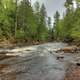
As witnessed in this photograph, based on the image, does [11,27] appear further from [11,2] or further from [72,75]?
[72,75]

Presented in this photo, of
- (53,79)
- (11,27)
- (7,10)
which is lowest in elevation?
(53,79)

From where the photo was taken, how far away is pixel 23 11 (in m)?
58.2

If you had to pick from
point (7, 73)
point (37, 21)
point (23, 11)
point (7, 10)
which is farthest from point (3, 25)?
point (7, 73)

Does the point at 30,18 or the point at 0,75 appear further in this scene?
the point at 30,18

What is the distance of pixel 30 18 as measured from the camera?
194 feet

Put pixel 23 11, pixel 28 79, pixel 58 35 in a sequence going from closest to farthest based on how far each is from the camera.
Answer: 1. pixel 28 79
2. pixel 23 11
3. pixel 58 35

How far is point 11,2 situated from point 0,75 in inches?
1492

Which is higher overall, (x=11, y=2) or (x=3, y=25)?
(x=11, y=2)

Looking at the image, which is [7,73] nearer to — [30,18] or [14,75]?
[14,75]

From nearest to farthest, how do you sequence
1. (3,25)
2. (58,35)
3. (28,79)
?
(28,79) → (3,25) → (58,35)

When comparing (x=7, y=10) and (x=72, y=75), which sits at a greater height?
(x=7, y=10)

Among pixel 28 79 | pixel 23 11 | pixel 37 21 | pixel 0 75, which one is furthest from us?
pixel 37 21

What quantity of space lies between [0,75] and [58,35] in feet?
286

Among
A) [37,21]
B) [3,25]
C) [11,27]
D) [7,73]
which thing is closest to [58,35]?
[37,21]
